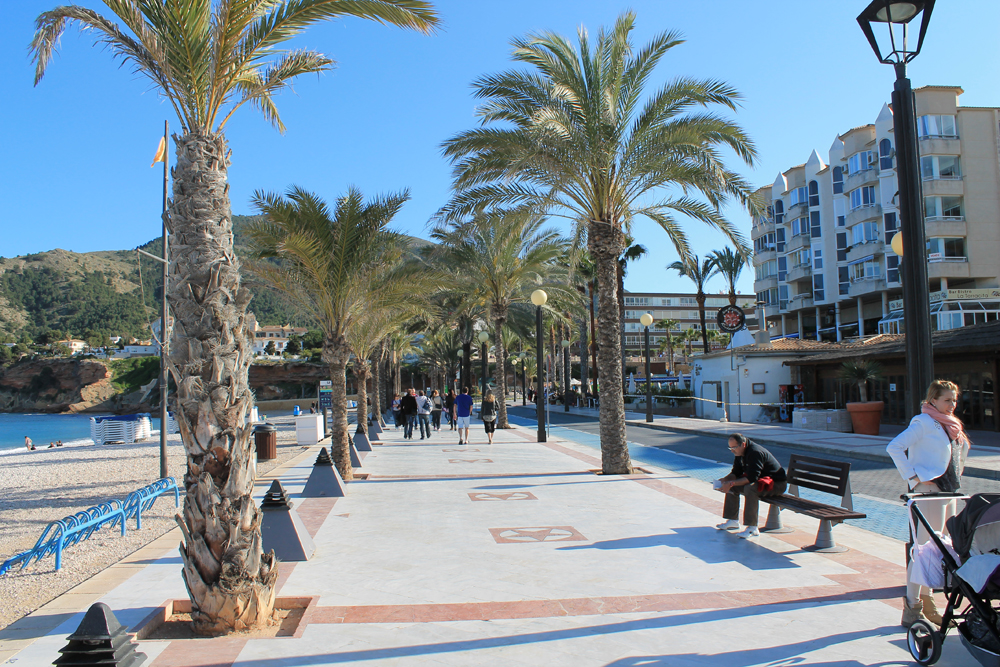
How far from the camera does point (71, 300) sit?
511 ft

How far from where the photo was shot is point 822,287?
53.3 metres

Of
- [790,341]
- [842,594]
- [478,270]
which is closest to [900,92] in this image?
[842,594]

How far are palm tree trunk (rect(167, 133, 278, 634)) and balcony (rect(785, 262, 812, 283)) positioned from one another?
5693 centimetres

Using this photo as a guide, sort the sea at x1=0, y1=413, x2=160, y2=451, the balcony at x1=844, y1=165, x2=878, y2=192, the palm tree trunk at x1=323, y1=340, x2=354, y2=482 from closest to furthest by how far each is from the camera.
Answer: the palm tree trunk at x1=323, y1=340, x2=354, y2=482 → the balcony at x1=844, y1=165, x2=878, y2=192 → the sea at x1=0, y1=413, x2=160, y2=451

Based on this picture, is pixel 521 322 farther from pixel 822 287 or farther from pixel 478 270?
pixel 822 287

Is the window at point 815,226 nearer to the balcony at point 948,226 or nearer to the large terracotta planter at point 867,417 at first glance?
the balcony at point 948,226

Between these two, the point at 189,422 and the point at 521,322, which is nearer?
the point at 189,422

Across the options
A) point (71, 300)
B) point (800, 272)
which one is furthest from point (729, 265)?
point (71, 300)

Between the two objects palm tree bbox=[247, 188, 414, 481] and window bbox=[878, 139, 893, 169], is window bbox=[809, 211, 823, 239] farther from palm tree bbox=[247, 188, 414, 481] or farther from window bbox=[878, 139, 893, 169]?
palm tree bbox=[247, 188, 414, 481]

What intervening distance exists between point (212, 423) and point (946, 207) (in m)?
47.8

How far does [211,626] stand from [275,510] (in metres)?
2.03

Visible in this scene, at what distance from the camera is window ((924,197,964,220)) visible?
4181 cm

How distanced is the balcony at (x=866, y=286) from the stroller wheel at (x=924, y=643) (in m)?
Answer: 47.5

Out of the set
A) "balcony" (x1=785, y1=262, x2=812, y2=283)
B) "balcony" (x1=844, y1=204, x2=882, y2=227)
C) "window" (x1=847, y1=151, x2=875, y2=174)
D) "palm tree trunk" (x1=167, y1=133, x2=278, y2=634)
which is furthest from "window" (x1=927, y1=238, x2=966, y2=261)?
"palm tree trunk" (x1=167, y1=133, x2=278, y2=634)
